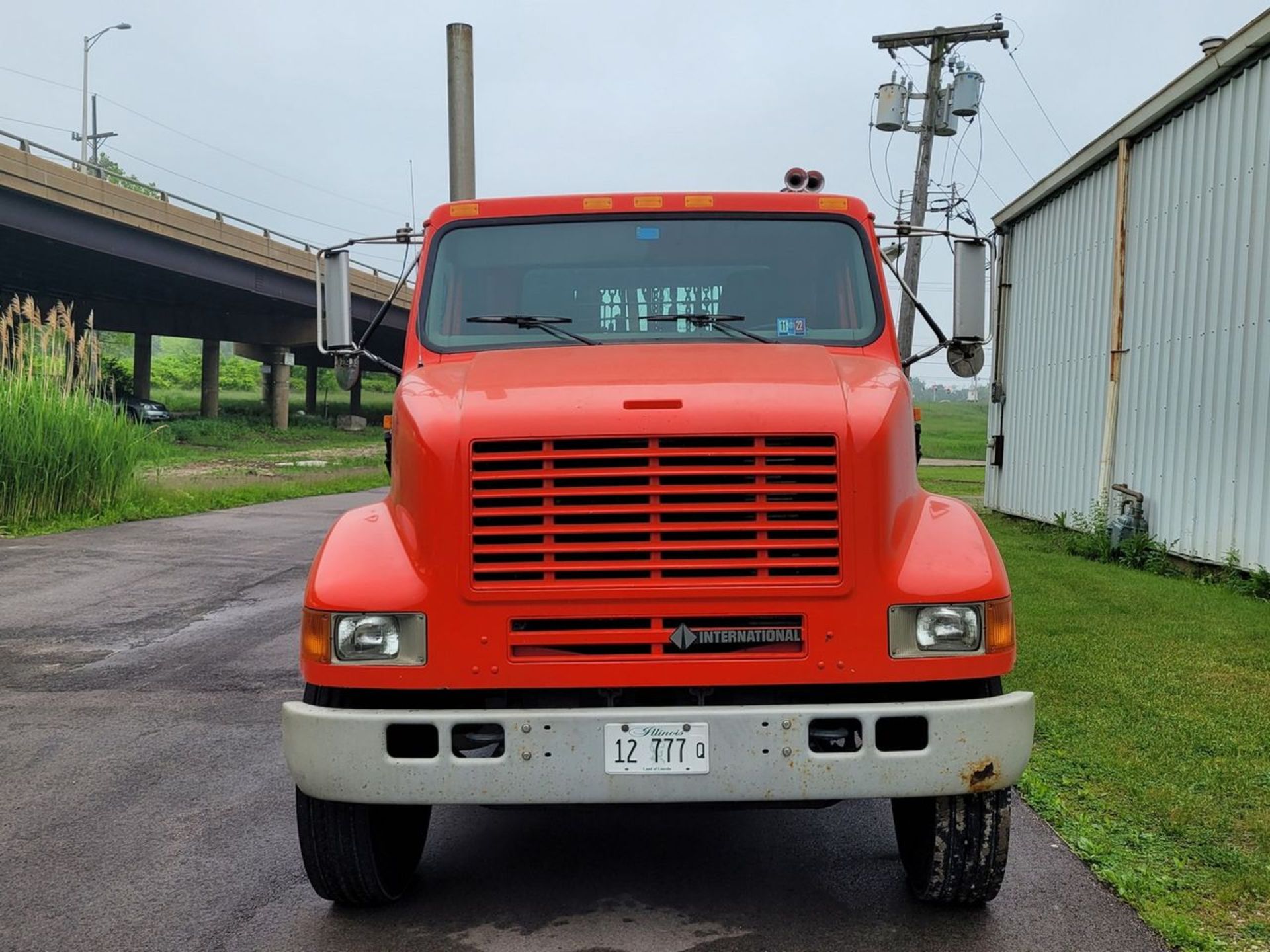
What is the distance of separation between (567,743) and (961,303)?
2.93 metres

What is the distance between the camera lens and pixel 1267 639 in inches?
318

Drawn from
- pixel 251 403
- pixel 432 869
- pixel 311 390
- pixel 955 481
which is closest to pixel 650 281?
pixel 432 869

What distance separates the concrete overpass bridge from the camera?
Result: 30484mm

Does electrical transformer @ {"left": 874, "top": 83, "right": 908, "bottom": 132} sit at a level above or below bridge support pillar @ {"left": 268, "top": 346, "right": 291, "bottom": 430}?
above

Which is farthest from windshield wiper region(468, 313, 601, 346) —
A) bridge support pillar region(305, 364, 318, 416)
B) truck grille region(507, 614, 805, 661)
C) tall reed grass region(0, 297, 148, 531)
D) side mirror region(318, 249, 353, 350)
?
bridge support pillar region(305, 364, 318, 416)

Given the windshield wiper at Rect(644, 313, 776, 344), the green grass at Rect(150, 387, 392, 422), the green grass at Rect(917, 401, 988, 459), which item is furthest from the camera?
the green grass at Rect(150, 387, 392, 422)

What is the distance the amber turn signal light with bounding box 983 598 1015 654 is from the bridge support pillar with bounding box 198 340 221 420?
179 feet

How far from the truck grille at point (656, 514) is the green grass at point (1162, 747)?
66.0 inches

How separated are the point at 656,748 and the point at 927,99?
1125 inches

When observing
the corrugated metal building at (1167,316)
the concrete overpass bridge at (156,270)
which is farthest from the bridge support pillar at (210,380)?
the corrugated metal building at (1167,316)

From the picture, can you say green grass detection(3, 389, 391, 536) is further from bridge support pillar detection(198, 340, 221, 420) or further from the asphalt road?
the asphalt road

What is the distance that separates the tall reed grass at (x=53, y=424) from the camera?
14789 millimetres

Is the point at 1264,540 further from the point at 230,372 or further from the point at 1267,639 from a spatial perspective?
the point at 230,372

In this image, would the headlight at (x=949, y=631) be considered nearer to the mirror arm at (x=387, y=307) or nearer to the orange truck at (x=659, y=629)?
the orange truck at (x=659, y=629)
